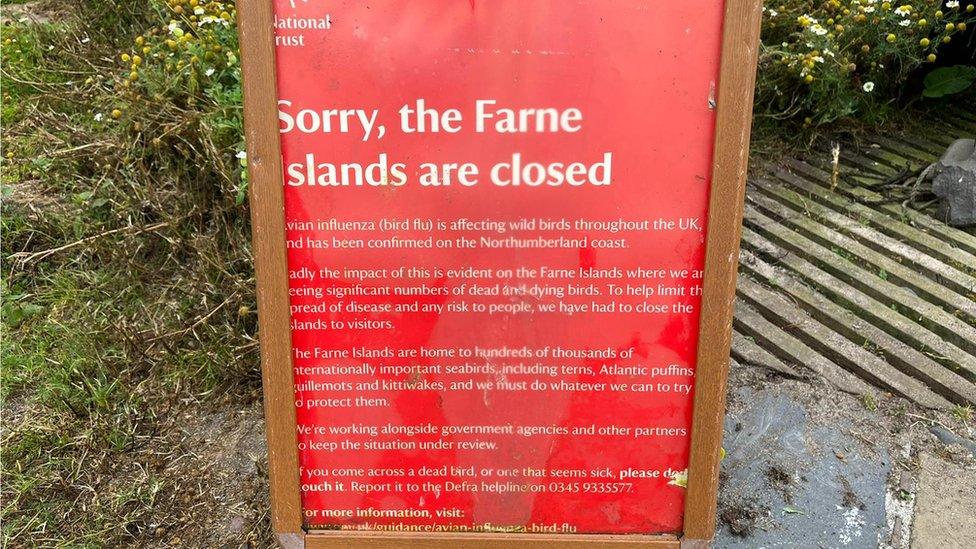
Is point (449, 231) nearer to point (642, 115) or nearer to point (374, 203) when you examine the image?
point (374, 203)

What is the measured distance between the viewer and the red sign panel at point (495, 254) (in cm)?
153

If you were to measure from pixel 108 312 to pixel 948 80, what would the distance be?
4968 mm

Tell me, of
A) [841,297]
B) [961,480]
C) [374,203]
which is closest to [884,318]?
[841,297]

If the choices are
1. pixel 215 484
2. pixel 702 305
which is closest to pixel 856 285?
pixel 702 305

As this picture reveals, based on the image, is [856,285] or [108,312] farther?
[856,285]

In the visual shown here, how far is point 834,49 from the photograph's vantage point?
14.0 feet

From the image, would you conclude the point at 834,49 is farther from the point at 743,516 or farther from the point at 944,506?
the point at 743,516

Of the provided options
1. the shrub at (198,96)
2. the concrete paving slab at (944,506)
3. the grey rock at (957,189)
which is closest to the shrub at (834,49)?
the grey rock at (957,189)

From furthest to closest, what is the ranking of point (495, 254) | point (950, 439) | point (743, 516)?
point (950, 439), point (743, 516), point (495, 254)

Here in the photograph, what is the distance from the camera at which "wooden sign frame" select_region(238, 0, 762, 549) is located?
1519 mm

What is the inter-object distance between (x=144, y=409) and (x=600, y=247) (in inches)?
76.7

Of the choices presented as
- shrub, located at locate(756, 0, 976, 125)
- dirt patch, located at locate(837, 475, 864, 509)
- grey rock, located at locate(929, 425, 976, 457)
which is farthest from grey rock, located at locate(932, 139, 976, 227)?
dirt patch, located at locate(837, 475, 864, 509)

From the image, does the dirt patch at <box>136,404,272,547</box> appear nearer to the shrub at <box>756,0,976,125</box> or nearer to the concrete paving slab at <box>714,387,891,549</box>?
the concrete paving slab at <box>714,387,891,549</box>

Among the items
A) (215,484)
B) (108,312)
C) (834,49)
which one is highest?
(834,49)
